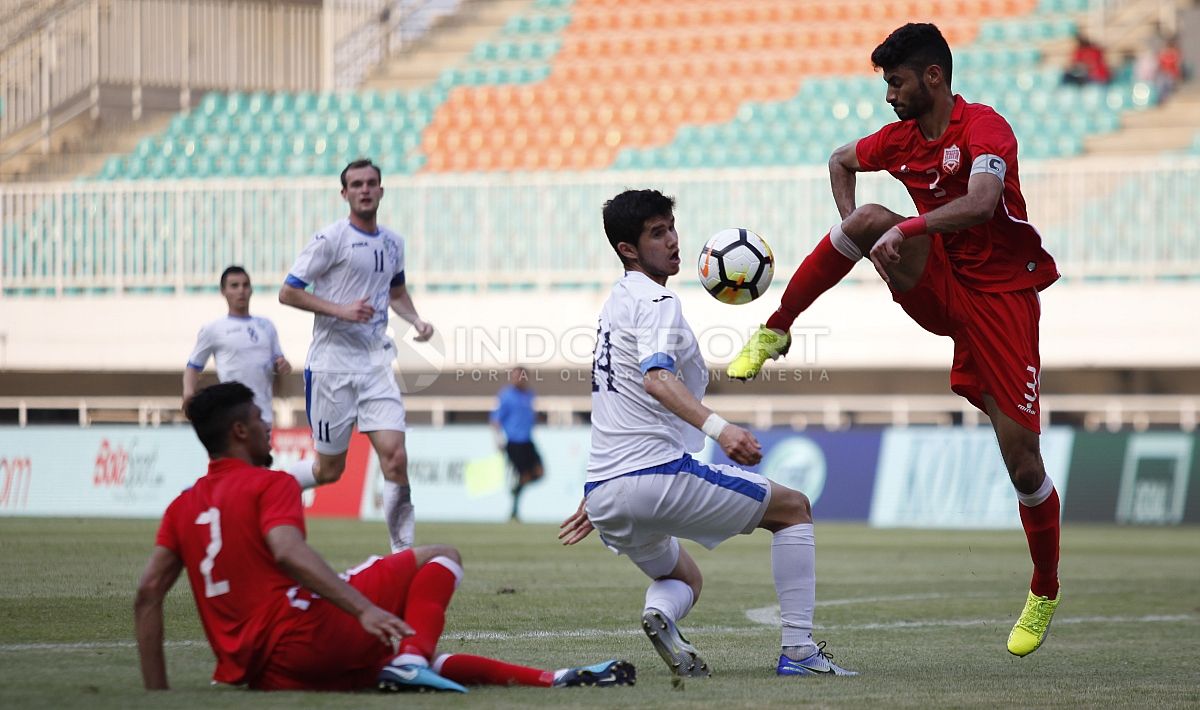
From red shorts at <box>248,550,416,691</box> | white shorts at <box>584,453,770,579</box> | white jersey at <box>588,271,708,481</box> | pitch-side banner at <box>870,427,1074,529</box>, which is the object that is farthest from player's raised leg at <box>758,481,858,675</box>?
pitch-side banner at <box>870,427,1074,529</box>

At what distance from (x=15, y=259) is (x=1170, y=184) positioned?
51.8 feet

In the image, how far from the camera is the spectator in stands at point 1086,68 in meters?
Answer: 24.5

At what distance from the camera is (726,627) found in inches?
314

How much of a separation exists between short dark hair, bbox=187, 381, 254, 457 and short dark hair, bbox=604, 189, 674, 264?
60.5 inches

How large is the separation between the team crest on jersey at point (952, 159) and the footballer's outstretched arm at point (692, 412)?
1772 millimetres

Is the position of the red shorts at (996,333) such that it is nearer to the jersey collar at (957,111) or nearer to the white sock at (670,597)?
the jersey collar at (957,111)

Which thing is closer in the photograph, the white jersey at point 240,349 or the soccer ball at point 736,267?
the soccer ball at point 736,267

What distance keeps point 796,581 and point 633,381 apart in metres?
0.95

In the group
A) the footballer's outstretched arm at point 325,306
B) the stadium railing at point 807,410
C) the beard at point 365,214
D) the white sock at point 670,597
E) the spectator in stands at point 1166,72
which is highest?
the spectator in stands at point 1166,72

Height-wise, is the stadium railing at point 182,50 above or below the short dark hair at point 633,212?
above

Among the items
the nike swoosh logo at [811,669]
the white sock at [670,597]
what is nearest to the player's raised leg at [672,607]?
the white sock at [670,597]

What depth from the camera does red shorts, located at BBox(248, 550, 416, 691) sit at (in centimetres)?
A: 491

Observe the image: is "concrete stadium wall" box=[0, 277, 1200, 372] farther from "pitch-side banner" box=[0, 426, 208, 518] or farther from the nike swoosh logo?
the nike swoosh logo

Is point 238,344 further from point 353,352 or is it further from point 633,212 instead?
point 633,212
